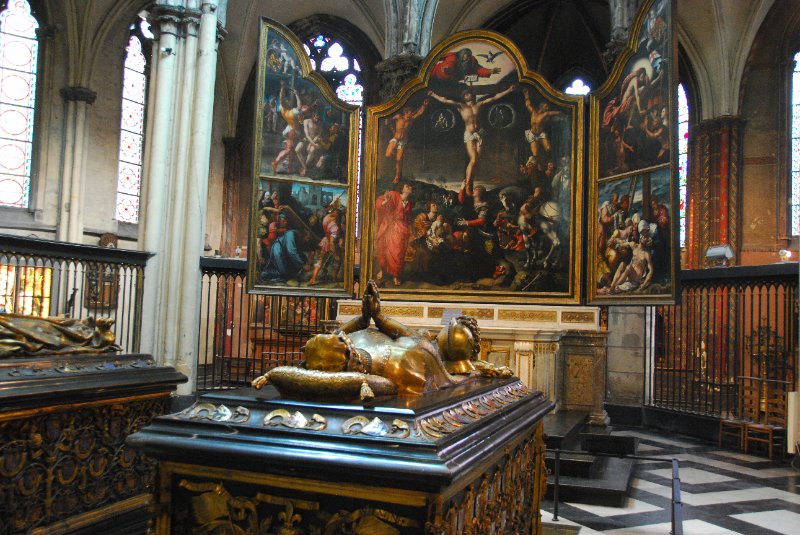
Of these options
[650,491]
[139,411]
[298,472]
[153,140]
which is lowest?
[650,491]

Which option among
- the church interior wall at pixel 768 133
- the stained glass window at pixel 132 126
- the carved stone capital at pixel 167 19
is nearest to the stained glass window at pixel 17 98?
the stained glass window at pixel 132 126

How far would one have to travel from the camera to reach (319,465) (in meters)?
1.86

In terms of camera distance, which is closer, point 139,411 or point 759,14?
point 139,411

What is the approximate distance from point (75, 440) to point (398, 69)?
9897 mm

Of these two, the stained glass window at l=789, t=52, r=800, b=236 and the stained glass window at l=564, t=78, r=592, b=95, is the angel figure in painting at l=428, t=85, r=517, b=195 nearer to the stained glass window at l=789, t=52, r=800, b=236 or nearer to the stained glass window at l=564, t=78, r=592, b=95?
the stained glass window at l=789, t=52, r=800, b=236

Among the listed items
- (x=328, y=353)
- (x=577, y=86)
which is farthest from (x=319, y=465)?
(x=577, y=86)

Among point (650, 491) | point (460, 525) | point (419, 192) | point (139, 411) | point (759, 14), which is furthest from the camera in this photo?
point (759, 14)

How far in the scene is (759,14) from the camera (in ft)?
50.3

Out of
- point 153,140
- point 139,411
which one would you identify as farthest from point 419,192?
point 139,411

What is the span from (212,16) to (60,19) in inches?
299

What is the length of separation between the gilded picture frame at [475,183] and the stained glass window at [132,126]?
9160 millimetres

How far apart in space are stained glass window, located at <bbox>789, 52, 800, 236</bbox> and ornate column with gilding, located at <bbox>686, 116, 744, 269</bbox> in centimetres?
108

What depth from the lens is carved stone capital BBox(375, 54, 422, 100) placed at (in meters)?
12.4

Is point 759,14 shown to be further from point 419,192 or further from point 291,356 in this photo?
point 291,356
